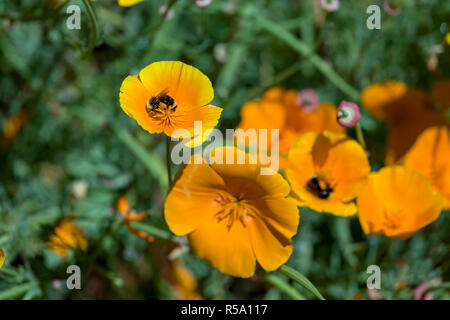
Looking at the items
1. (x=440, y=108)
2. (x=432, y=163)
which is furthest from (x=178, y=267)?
(x=440, y=108)

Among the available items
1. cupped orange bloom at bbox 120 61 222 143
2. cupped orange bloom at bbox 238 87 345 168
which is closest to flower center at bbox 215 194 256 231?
cupped orange bloom at bbox 120 61 222 143

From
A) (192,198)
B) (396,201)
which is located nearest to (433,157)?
(396,201)

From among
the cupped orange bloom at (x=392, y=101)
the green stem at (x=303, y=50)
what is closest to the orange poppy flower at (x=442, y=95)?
the cupped orange bloom at (x=392, y=101)

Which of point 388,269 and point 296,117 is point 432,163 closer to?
point 388,269

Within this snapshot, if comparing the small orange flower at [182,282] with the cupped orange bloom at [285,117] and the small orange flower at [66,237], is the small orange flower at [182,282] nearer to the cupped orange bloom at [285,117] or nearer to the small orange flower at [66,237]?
the small orange flower at [66,237]

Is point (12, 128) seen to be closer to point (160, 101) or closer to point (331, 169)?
point (160, 101)

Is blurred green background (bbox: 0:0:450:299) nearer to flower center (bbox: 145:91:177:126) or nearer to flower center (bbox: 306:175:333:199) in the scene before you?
flower center (bbox: 306:175:333:199)

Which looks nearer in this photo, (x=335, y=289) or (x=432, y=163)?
(x=432, y=163)
